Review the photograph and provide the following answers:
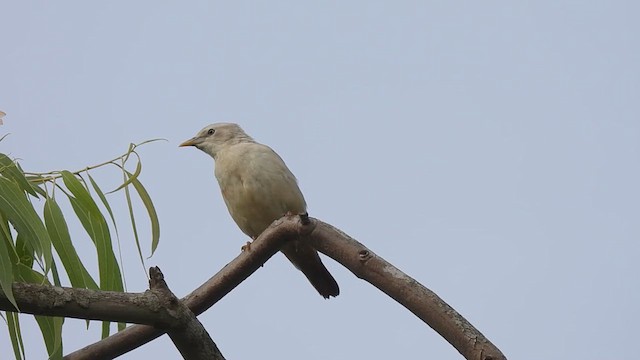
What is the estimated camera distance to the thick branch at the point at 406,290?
8.63ft

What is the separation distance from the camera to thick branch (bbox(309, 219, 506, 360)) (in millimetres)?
2629

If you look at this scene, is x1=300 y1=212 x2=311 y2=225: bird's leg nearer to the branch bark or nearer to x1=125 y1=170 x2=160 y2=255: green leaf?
the branch bark

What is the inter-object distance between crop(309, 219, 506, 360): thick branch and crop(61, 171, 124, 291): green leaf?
99cm

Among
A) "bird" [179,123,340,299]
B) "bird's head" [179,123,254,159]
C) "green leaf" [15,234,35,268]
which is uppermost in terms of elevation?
"bird's head" [179,123,254,159]

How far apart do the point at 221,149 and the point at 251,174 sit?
2.52 ft

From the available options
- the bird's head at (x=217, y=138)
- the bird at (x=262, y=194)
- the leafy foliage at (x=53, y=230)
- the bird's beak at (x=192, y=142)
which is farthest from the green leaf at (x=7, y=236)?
the bird's beak at (x=192, y=142)

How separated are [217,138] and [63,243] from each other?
11.3 feet

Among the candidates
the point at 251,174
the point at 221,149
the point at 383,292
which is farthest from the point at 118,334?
the point at 221,149

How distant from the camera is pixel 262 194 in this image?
588 centimetres

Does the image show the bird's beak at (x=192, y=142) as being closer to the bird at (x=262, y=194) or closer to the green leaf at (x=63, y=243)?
the bird at (x=262, y=194)

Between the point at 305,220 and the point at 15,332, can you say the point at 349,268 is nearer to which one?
the point at 305,220

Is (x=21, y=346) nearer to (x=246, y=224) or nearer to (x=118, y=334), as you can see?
(x=118, y=334)

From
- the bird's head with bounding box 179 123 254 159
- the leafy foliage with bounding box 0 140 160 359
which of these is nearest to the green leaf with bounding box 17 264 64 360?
the leafy foliage with bounding box 0 140 160 359

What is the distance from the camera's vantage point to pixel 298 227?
3.15 m
